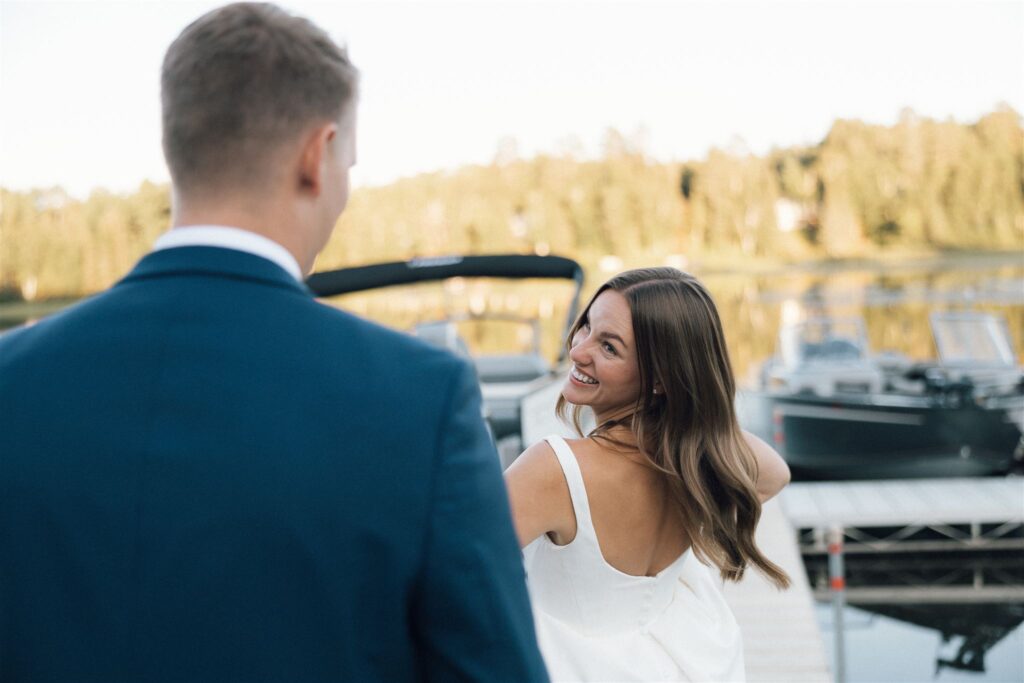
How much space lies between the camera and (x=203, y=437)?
0.71 meters

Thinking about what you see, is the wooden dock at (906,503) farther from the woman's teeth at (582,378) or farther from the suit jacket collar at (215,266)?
the suit jacket collar at (215,266)

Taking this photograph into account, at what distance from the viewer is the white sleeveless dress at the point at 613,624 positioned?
165 centimetres

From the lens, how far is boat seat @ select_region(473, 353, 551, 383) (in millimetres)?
6043

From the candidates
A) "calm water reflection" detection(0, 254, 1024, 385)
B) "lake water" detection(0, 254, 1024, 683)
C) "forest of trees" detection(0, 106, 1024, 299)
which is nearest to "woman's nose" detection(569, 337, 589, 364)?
"lake water" detection(0, 254, 1024, 683)

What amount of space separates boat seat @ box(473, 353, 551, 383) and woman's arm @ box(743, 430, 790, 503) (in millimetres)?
4037

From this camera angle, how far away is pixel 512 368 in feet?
20.1

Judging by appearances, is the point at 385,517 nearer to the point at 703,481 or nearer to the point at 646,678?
the point at 703,481

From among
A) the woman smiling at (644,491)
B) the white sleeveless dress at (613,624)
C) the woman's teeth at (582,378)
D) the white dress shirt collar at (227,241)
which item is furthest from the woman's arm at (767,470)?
the white dress shirt collar at (227,241)

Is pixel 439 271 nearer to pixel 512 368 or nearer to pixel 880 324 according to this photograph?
pixel 512 368

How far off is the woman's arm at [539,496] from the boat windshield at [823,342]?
7.91 metres

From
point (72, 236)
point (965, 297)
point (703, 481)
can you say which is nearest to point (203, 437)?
point (703, 481)

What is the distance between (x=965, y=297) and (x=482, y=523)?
1066 centimetres

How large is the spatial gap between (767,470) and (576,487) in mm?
541

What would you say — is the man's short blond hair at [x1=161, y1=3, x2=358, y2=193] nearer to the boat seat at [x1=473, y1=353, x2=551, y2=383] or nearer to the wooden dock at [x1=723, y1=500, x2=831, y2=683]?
the wooden dock at [x1=723, y1=500, x2=831, y2=683]
